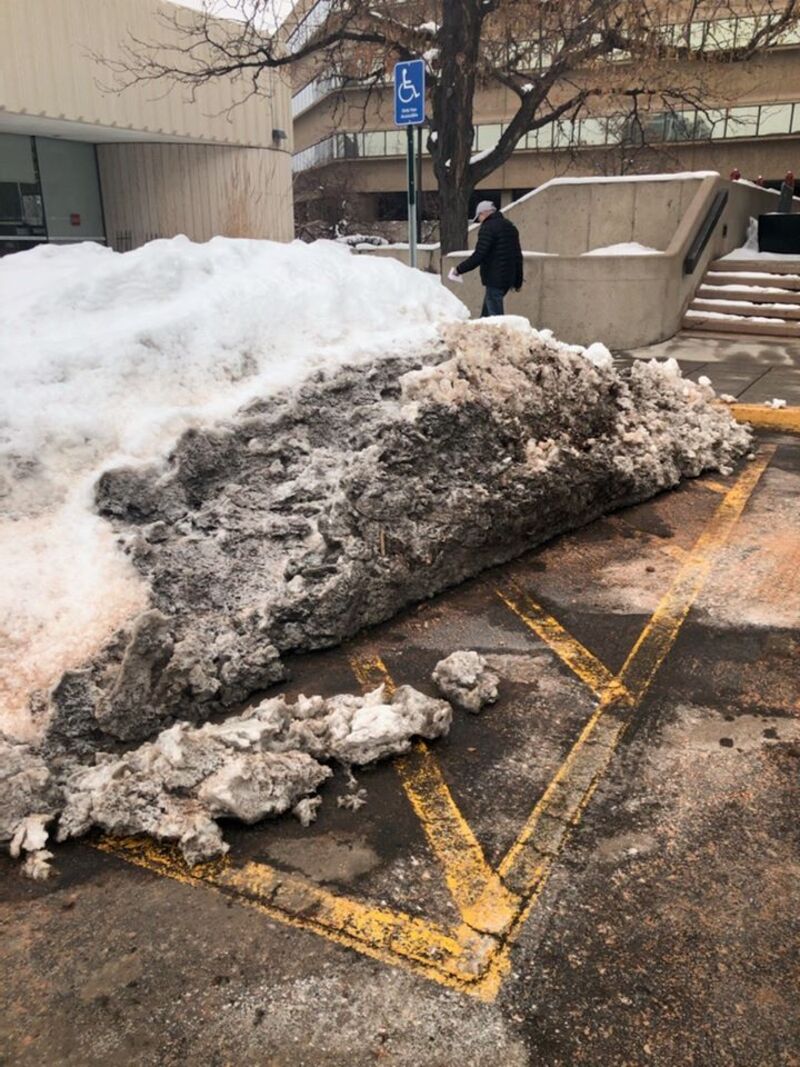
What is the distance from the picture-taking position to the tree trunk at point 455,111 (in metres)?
13.3

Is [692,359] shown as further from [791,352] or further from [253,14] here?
[253,14]

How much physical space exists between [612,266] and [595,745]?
10.1 m

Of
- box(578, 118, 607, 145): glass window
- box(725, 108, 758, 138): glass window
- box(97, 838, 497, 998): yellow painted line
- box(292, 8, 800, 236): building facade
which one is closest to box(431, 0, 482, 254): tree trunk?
box(292, 8, 800, 236): building facade

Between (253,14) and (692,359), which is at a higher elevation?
(253,14)

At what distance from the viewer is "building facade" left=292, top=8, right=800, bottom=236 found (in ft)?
92.0

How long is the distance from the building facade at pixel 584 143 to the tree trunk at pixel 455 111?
836cm

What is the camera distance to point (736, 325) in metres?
13.1

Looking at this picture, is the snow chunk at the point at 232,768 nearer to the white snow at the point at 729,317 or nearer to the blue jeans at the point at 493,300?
the blue jeans at the point at 493,300

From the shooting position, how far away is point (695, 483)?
7.03 metres

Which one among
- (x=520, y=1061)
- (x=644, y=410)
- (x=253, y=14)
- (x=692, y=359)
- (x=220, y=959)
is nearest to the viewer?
(x=520, y=1061)

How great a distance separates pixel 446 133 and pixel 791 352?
6.68 meters

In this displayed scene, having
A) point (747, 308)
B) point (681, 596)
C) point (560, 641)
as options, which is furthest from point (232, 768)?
point (747, 308)

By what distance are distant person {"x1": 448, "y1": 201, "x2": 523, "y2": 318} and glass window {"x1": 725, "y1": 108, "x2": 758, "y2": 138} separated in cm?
2405

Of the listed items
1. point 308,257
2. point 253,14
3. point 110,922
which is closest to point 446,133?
point 253,14
